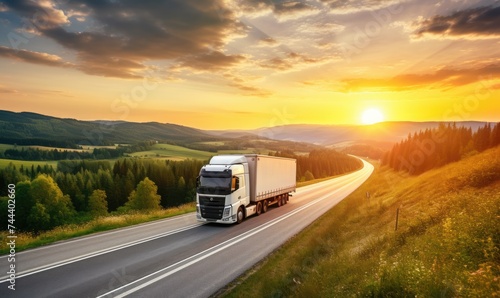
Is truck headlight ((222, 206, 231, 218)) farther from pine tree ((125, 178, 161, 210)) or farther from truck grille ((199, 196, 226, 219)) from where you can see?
pine tree ((125, 178, 161, 210))

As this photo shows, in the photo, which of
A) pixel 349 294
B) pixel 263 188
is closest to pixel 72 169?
pixel 263 188

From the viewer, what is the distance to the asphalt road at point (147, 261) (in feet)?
32.6

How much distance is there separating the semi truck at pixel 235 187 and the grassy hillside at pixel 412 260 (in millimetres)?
5201

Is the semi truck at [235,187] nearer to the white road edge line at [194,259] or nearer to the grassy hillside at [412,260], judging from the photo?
the white road edge line at [194,259]

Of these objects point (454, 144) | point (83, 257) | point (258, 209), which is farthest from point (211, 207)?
point (454, 144)

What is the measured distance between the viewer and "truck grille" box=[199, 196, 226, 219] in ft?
65.9

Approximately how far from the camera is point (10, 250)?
13531mm

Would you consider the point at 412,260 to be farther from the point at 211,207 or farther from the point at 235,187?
the point at 211,207

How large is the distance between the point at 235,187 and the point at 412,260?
13.7m

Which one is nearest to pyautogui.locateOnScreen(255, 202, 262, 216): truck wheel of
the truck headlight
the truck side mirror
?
the truck side mirror

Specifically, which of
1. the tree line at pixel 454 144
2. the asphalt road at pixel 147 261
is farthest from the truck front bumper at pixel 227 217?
the tree line at pixel 454 144

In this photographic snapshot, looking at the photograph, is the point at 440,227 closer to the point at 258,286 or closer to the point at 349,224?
the point at 258,286

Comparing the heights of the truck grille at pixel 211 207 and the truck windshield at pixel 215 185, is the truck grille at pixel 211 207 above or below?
below

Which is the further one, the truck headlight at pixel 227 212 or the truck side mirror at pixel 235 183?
the truck side mirror at pixel 235 183
